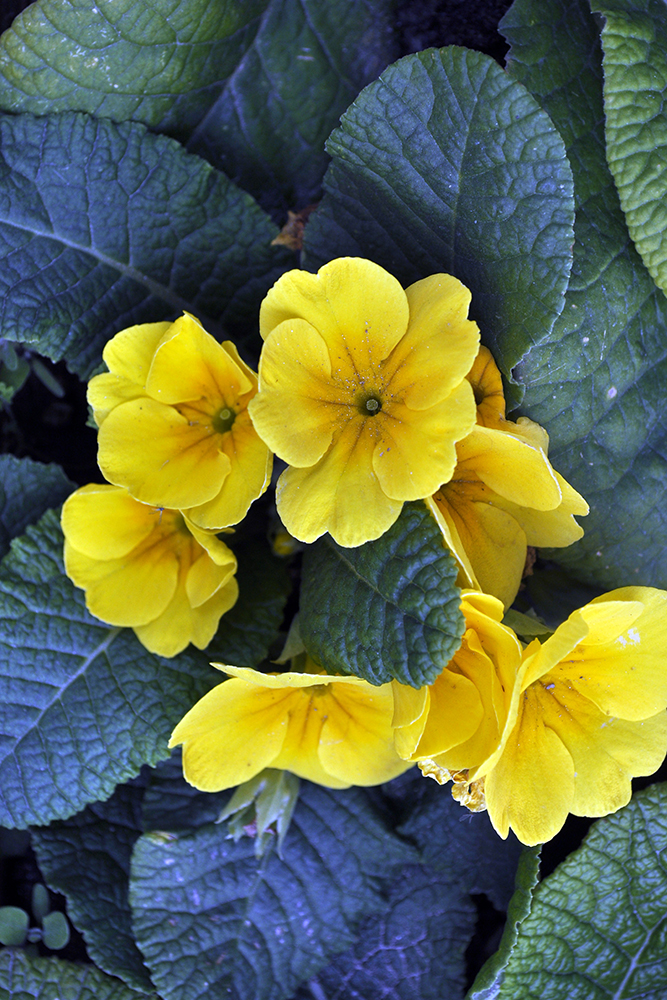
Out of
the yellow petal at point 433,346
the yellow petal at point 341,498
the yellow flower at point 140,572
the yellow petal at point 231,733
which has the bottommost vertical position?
the yellow petal at point 231,733

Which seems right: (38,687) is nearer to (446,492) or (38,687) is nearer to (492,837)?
(446,492)

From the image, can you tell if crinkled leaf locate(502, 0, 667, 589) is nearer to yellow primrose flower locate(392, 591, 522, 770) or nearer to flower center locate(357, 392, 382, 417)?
flower center locate(357, 392, 382, 417)

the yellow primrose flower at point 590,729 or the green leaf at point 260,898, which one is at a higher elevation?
the yellow primrose flower at point 590,729

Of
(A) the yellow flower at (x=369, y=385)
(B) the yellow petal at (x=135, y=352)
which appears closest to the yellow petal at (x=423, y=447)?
(A) the yellow flower at (x=369, y=385)

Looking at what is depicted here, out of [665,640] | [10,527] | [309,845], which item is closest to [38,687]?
[10,527]

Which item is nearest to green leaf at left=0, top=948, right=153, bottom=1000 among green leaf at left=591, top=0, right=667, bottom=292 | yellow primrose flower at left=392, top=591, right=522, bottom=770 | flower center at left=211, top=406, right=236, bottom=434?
yellow primrose flower at left=392, top=591, right=522, bottom=770

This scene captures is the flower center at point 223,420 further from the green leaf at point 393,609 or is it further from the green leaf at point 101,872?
the green leaf at point 101,872
